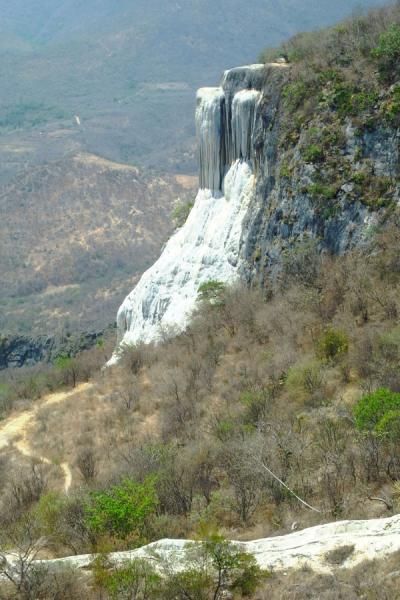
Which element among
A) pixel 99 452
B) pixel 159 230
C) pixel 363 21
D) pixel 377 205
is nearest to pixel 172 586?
pixel 99 452

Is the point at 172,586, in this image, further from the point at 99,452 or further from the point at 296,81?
the point at 296,81

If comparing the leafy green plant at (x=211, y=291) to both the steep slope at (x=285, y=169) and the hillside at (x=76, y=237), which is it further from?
the hillside at (x=76, y=237)

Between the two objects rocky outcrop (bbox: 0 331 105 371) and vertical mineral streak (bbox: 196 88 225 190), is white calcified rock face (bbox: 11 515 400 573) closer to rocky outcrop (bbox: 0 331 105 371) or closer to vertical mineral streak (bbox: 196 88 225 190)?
vertical mineral streak (bbox: 196 88 225 190)

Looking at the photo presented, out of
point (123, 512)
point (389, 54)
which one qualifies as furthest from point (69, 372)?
point (123, 512)

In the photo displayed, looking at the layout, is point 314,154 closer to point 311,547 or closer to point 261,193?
point 261,193

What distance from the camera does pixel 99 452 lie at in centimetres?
1894

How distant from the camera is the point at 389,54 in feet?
72.2

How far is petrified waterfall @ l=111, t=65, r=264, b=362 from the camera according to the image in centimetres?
2655

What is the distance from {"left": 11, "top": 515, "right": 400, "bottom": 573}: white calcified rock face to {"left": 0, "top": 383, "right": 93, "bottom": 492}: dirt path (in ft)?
25.2

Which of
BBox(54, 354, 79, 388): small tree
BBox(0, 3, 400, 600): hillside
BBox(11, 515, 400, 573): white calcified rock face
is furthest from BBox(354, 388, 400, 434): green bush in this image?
BBox(54, 354, 79, 388): small tree

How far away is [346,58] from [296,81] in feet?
6.00

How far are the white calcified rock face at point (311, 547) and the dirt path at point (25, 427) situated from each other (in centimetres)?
769

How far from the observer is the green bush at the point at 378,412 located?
488 inches

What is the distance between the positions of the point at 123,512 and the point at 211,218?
18.3 metres
